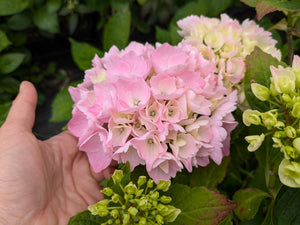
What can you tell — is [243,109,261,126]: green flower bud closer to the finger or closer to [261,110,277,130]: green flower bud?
[261,110,277,130]: green flower bud

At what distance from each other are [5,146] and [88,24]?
183 cm

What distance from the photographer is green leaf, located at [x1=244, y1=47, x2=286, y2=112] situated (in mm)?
701

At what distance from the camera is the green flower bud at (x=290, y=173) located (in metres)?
0.54

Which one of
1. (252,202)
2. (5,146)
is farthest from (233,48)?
(5,146)

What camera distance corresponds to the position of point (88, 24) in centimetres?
247

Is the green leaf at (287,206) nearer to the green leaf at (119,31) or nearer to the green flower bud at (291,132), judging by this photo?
the green flower bud at (291,132)

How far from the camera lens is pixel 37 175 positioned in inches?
32.7

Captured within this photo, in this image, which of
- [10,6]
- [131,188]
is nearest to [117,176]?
[131,188]

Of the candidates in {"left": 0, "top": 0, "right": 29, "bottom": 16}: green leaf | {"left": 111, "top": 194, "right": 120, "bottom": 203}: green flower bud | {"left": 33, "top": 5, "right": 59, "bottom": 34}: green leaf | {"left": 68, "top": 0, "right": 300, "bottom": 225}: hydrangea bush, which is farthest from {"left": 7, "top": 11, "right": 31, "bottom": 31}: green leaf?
{"left": 111, "top": 194, "right": 120, "bottom": 203}: green flower bud

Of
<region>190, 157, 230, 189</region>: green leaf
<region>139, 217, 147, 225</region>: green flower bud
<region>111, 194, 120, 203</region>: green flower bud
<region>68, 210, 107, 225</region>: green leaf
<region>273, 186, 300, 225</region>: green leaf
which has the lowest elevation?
<region>190, 157, 230, 189</region>: green leaf

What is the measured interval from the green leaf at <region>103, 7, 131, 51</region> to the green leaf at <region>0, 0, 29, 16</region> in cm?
64

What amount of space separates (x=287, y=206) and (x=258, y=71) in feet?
1.08

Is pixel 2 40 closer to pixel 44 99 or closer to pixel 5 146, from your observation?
pixel 5 146

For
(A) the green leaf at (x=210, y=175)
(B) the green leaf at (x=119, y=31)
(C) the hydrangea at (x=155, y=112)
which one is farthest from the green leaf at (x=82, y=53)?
(A) the green leaf at (x=210, y=175)
